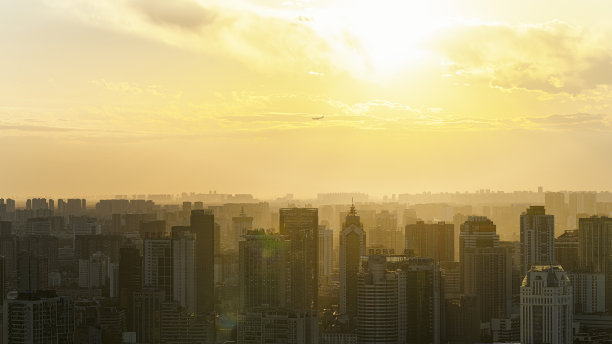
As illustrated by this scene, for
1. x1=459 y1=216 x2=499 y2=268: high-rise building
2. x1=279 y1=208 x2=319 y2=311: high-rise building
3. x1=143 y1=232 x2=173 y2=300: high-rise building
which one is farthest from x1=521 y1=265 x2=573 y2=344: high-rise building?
x1=459 y1=216 x2=499 y2=268: high-rise building

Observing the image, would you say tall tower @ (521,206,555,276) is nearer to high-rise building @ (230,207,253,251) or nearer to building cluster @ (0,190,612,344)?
building cluster @ (0,190,612,344)

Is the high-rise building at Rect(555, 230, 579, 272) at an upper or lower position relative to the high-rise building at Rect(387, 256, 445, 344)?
upper

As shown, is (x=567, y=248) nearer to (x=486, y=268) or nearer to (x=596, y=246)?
(x=596, y=246)

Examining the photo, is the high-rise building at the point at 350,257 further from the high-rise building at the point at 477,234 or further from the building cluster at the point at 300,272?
the high-rise building at the point at 477,234

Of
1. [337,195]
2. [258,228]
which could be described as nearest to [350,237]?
[337,195]

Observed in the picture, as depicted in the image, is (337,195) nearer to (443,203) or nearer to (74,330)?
(443,203)

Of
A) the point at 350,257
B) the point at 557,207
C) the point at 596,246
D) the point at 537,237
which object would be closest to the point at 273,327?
the point at 350,257
